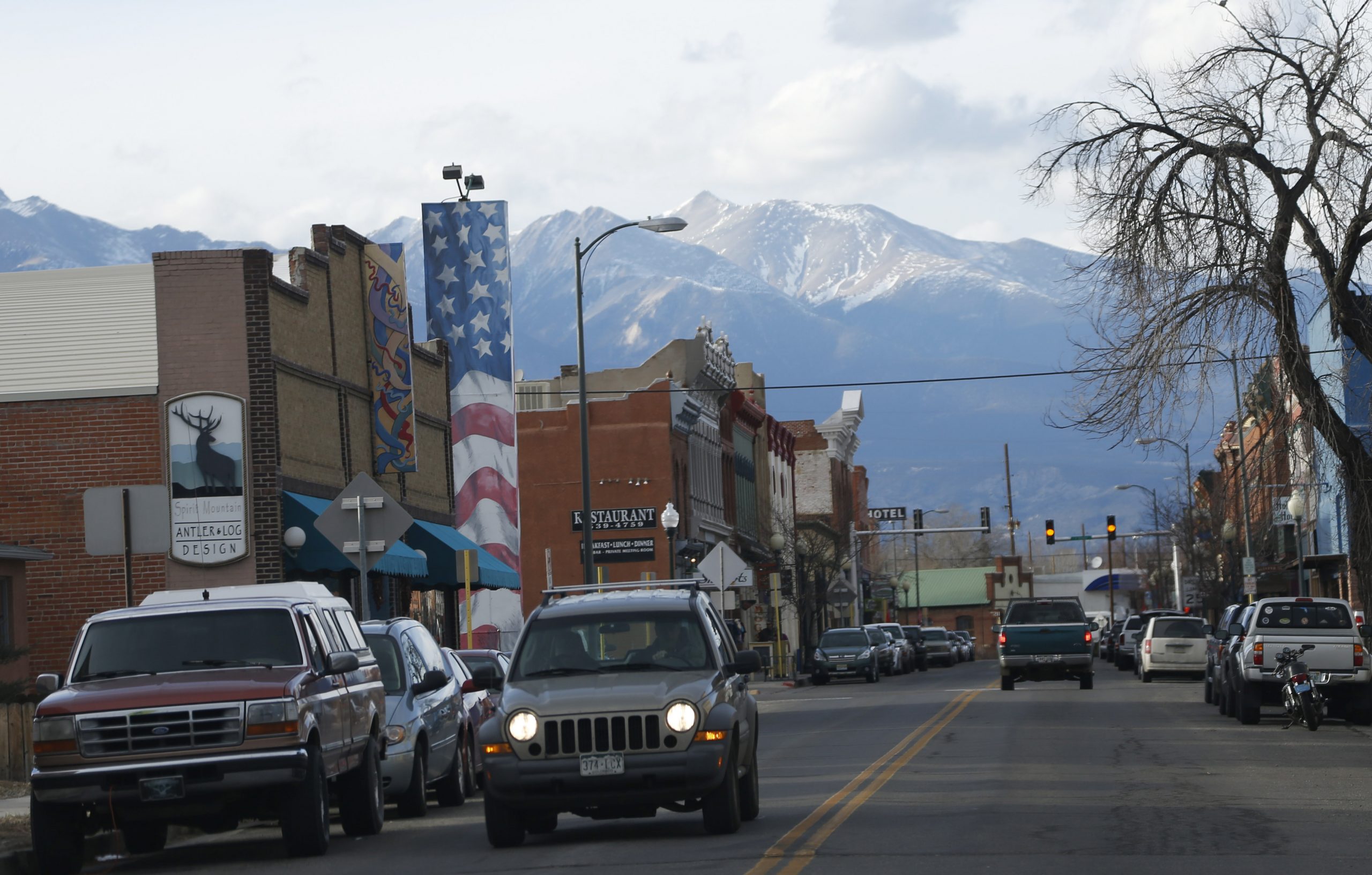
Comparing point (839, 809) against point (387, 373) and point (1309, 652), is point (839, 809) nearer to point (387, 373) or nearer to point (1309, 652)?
point (1309, 652)

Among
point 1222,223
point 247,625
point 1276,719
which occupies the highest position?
point 1222,223

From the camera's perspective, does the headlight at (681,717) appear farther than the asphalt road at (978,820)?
Yes

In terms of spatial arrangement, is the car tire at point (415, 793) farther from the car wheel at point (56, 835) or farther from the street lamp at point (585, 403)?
the street lamp at point (585, 403)

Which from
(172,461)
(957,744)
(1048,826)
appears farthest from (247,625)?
(172,461)

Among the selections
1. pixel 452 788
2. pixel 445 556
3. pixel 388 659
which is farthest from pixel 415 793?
pixel 445 556

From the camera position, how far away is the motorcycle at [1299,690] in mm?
25219

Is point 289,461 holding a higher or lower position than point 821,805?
higher

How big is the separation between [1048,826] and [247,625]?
6.15m

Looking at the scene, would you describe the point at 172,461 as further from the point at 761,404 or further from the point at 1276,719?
the point at 761,404

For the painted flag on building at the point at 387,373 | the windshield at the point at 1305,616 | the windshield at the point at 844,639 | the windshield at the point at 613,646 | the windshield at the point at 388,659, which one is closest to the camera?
the windshield at the point at 613,646

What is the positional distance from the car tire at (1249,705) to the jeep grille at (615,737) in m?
15.8

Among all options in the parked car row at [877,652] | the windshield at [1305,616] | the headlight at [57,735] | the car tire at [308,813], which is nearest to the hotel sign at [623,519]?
the parked car row at [877,652]

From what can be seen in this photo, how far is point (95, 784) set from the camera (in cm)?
1275

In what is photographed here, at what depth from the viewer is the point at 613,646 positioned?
1406cm
